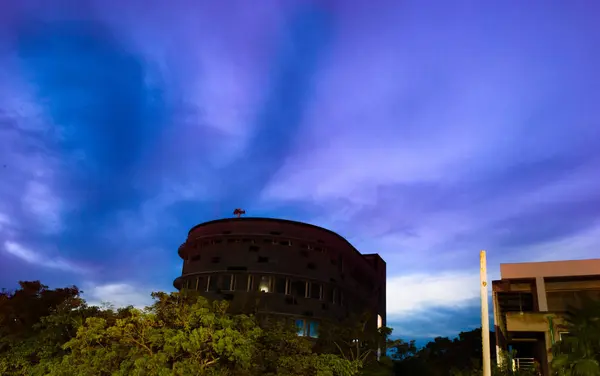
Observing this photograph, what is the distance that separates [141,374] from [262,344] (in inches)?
273

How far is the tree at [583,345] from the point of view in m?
13.7

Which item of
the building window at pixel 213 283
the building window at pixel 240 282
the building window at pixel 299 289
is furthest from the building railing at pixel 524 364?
the building window at pixel 213 283

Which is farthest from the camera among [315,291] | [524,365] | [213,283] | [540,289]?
[315,291]

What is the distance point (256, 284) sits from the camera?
4938cm

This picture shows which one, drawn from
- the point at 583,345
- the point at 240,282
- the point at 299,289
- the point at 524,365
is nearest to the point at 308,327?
the point at 299,289

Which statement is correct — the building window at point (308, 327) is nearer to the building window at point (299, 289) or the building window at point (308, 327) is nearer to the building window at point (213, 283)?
the building window at point (299, 289)

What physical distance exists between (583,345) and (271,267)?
37.7 m

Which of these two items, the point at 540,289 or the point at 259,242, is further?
the point at 259,242

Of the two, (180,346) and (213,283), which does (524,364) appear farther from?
(213,283)

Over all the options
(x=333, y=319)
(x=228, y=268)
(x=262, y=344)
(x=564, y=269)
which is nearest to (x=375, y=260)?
(x=333, y=319)

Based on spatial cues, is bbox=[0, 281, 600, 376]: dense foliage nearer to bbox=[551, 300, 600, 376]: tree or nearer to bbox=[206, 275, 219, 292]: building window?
bbox=[551, 300, 600, 376]: tree

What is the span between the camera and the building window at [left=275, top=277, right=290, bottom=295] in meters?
49.8

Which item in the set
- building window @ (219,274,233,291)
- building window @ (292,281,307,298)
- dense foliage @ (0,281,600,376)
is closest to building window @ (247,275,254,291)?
building window @ (219,274,233,291)

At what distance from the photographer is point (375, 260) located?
7344cm
